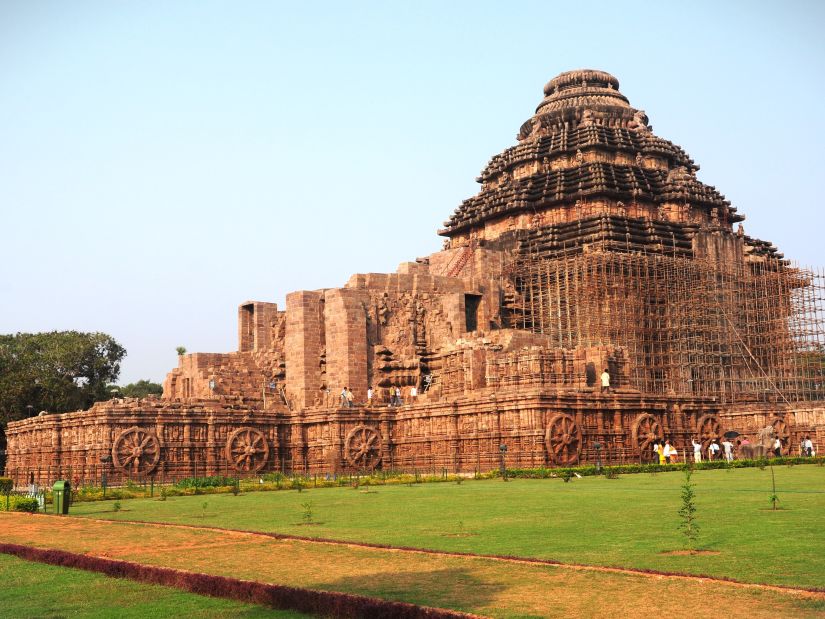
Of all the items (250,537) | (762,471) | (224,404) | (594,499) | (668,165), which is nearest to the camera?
(250,537)

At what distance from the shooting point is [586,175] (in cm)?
6775

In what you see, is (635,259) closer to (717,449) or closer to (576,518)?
(717,449)

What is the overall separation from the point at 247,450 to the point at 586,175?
31095 mm

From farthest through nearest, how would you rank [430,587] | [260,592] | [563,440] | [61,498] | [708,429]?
[708,429] < [563,440] < [61,498] < [430,587] < [260,592]

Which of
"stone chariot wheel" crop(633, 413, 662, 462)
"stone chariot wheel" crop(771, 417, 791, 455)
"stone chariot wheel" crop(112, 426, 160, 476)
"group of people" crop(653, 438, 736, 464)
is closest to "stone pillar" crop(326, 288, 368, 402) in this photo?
"stone chariot wheel" crop(112, 426, 160, 476)

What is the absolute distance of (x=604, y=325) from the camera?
6006 centimetres

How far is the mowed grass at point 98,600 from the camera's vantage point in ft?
39.1

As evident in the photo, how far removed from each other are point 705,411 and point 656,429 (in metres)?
4.39

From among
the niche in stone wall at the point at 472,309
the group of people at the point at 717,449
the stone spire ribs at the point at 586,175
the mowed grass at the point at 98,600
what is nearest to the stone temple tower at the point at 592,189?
the stone spire ribs at the point at 586,175

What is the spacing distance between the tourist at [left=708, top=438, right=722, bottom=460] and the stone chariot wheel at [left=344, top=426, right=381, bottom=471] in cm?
1634

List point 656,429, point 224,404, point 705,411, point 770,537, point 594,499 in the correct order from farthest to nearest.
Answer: point 224,404, point 705,411, point 656,429, point 594,499, point 770,537

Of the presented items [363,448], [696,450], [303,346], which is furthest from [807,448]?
[303,346]

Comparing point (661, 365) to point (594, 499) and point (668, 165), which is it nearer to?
point (668, 165)

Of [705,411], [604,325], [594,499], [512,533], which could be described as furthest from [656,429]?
[512,533]
